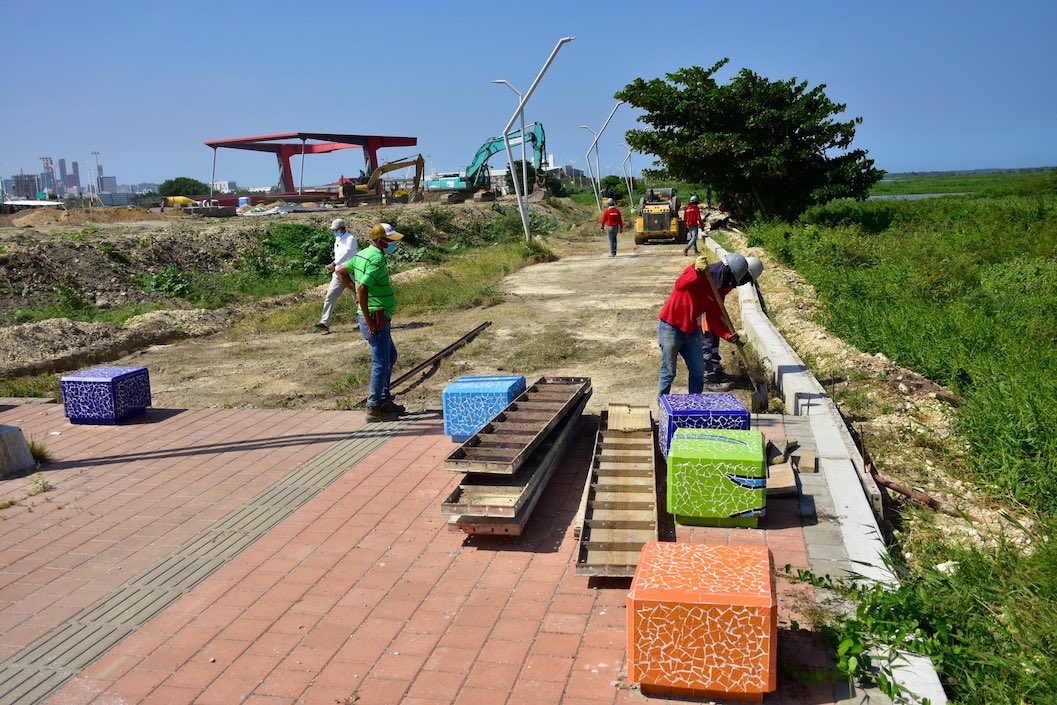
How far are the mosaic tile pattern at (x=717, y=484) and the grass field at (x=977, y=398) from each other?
97 centimetres

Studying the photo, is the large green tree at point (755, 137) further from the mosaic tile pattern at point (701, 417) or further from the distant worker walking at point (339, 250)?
the mosaic tile pattern at point (701, 417)

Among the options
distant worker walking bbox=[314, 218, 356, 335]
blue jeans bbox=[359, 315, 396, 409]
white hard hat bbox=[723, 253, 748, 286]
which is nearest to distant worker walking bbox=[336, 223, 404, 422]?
blue jeans bbox=[359, 315, 396, 409]

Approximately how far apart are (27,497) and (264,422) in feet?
7.40

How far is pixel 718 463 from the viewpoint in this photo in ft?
16.8

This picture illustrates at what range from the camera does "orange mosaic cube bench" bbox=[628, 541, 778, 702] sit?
3.41 metres

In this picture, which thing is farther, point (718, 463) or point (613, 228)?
point (613, 228)

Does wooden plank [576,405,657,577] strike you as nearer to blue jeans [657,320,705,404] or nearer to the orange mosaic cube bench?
blue jeans [657,320,705,404]

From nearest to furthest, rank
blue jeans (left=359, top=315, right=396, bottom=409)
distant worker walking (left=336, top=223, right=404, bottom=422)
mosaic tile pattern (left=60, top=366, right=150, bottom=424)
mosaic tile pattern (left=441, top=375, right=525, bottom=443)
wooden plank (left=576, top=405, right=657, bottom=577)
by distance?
wooden plank (left=576, top=405, right=657, bottom=577)
mosaic tile pattern (left=441, top=375, right=525, bottom=443)
distant worker walking (left=336, top=223, right=404, bottom=422)
blue jeans (left=359, top=315, right=396, bottom=409)
mosaic tile pattern (left=60, top=366, right=150, bottom=424)

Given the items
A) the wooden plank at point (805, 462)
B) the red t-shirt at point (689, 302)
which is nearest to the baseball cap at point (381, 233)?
the red t-shirt at point (689, 302)

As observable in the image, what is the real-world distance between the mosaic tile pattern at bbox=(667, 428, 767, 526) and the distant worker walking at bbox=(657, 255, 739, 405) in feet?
6.98

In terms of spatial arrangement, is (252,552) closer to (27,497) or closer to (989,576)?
(27,497)

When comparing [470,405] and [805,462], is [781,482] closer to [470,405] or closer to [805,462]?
[805,462]

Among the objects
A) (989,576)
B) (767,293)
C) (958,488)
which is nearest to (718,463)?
(989,576)

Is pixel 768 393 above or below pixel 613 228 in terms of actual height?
below
